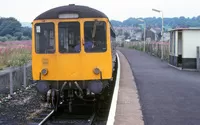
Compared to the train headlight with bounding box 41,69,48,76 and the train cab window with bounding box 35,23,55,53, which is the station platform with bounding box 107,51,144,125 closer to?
the train headlight with bounding box 41,69,48,76

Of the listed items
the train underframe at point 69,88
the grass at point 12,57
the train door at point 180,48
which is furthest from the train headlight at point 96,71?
the train door at point 180,48

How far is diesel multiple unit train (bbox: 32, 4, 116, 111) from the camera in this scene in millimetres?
11031

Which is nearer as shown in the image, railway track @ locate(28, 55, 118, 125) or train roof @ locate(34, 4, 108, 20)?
railway track @ locate(28, 55, 118, 125)

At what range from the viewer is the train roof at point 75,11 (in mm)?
11039

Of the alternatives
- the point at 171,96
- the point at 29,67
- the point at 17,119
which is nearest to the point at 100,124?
the point at 17,119

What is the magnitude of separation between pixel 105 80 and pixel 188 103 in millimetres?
2504

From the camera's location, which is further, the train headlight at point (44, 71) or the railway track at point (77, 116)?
the train headlight at point (44, 71)

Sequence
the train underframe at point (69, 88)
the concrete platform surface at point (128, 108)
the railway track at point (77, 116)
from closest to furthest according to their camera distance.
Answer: the concrete platform surface at point (128, 108), the railway track at point (77, 116), the train underframe at point (69, 88)

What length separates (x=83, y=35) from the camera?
36.4 feet

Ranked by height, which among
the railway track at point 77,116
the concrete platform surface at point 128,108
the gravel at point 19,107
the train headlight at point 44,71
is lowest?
the railway track at point 77,116

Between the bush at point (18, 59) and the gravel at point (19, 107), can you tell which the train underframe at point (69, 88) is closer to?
the gravel at point (19, 107)

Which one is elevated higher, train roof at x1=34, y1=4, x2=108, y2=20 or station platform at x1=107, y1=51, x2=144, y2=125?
train roof at x1=34, y1=4, x2=108, y2=20

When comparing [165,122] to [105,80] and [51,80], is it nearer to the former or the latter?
[105,80]

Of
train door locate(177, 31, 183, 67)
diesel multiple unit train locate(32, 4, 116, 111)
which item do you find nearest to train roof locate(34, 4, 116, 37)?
diesel multiple unit train locate(32, 4, 116, 111)
